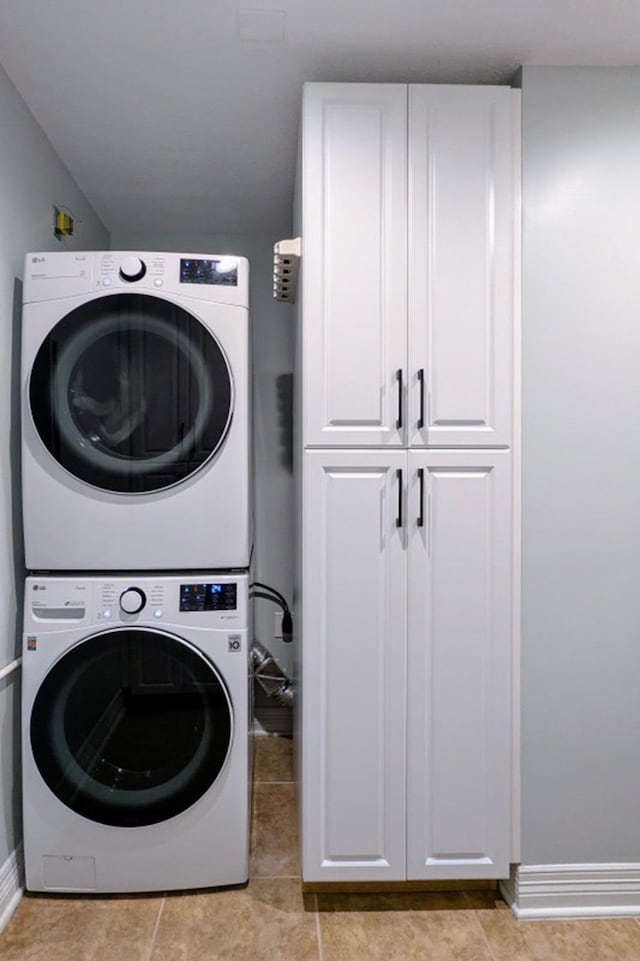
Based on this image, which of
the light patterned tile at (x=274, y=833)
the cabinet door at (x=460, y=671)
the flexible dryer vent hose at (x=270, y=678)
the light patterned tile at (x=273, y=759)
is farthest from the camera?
the flexible dryer vent hose at (x=270, y=678)

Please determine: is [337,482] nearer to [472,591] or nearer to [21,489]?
[472,591]

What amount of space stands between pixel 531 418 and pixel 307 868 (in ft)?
4.65

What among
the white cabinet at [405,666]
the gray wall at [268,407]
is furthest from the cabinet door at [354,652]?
the gray wall at [268,407]

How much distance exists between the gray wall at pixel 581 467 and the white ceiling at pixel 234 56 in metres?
0.17

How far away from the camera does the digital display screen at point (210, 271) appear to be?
1777 millimetres

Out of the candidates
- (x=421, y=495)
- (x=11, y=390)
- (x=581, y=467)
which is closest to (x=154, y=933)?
(x=421, y=495)

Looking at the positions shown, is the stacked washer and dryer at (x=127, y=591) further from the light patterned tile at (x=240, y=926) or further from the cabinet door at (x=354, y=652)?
the cabinet door at (x=354, y=652)

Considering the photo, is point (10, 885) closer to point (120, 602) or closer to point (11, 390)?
point (120, 602)

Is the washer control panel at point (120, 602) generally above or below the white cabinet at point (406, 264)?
below

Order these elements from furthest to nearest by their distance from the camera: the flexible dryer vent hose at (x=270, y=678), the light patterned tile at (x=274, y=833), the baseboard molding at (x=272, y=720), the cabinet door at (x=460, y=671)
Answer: the baseboard molding at (x=272, y=720)
the flexible dryer vent hose at (x=270, y=678)
the light patterned tile at (x=274, y=833)
the cabinet door at (x=460, y=671)

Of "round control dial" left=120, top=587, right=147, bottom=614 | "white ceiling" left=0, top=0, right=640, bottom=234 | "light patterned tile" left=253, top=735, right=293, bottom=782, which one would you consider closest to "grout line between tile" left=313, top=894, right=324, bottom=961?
Answer: "light patterned tile" left=253, top=735, right=293, bottom=782

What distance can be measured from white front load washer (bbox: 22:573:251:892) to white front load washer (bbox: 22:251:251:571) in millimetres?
133

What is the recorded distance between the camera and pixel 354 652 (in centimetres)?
167

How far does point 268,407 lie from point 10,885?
6.62 feet
